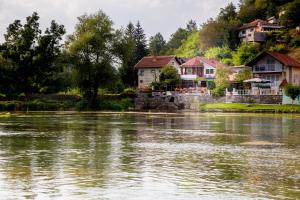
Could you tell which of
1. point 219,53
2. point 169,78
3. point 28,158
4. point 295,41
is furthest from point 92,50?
point 28,158

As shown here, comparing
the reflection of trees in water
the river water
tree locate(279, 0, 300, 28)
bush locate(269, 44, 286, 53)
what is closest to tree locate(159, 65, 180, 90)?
bush locate(269, 44, 286, 53)

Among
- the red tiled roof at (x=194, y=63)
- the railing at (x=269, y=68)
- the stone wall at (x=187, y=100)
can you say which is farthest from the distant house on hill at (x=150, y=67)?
the railing at (x=269, y=68)

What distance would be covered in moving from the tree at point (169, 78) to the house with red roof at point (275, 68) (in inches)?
588

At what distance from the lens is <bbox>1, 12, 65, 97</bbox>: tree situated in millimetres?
94938

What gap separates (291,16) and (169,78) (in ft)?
136

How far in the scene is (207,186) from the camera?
60.2 feet

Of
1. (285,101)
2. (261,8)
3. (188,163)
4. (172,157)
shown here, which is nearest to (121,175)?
(188,163)

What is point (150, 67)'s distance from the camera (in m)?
131

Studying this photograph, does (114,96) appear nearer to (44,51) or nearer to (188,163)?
(44,51)

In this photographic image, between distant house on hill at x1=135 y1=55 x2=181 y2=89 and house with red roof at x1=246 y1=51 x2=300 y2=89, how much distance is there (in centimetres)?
2879

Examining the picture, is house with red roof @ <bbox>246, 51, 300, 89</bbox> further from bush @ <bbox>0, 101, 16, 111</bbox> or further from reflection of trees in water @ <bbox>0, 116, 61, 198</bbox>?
reflection of trees in water @ <bbox>0, 116, 61, 198</bbox>

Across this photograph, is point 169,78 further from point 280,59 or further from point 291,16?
point 291,16

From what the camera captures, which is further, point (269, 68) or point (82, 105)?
point (269, 68)

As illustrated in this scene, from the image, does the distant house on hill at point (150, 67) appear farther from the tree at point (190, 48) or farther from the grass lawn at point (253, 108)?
the grass lawn at point (253, 108)
